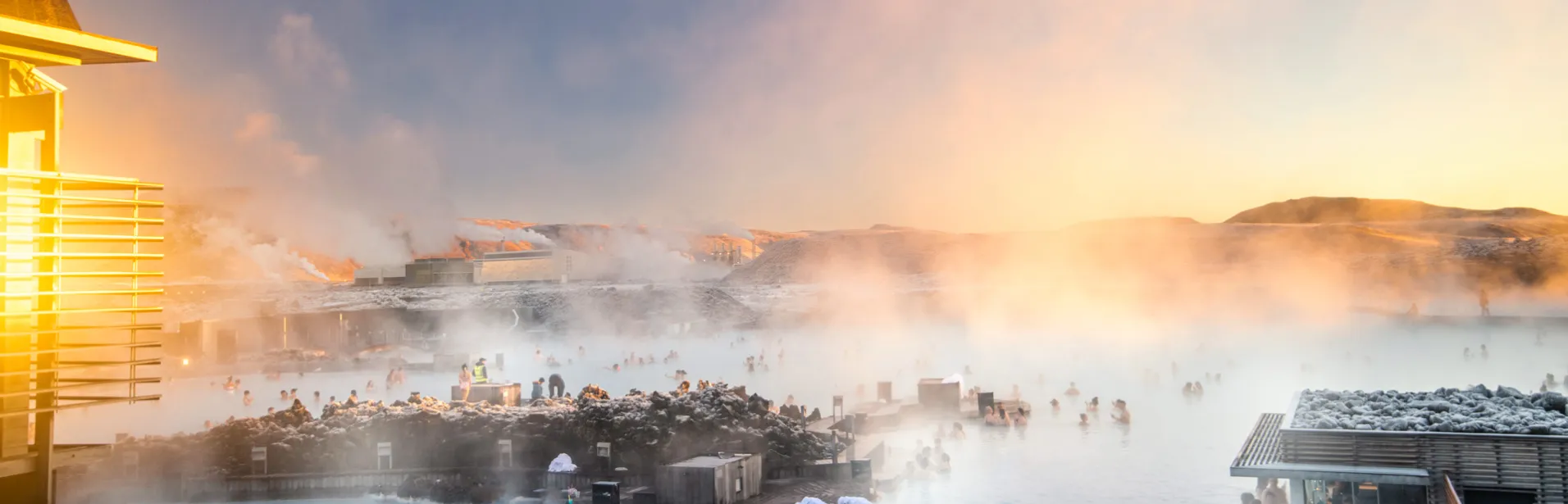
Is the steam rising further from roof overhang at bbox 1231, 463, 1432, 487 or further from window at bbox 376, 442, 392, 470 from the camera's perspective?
roof overhang at bbox 1231, 463, 1432, 487

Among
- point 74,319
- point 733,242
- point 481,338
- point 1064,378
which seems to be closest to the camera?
point 74,319

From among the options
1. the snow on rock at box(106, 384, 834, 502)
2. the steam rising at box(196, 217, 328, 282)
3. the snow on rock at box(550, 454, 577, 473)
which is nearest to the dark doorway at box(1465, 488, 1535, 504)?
the snow on rock at box(106, 384, 834, 502)

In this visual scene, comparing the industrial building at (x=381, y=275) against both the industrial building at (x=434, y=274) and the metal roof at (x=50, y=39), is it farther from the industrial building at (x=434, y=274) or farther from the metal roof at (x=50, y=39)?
the metal roof at (x=50, y=39)

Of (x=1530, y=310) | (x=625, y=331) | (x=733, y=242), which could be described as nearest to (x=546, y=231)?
(x=733, y=242)

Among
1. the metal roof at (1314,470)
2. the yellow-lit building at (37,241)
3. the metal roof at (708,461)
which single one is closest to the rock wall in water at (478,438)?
Answer: the metal roof at (708,461)

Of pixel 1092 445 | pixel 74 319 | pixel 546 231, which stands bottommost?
pixel 1092 445

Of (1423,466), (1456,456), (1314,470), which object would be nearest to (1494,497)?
(1456,456)

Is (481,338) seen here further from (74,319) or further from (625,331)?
(74,319)
